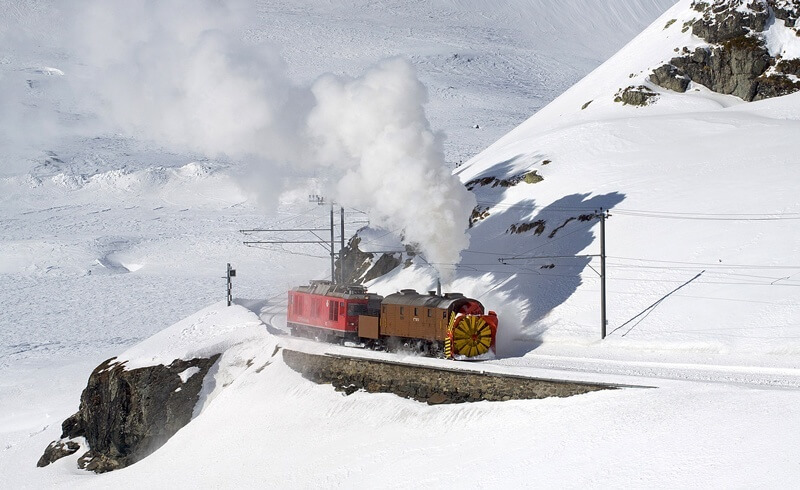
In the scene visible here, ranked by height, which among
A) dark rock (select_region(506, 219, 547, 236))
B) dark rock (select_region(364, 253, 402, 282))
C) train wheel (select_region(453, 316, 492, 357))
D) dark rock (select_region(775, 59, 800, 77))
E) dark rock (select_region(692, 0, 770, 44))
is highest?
dark rock (select_region(692, 0, 770, 44))

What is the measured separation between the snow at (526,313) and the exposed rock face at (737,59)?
70.1 inches

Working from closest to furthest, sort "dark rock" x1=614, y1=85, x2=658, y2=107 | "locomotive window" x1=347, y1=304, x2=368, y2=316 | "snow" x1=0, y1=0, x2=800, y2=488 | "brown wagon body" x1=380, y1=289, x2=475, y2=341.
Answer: "snow" x1=0, y1=0, x2=800, y2=488 → "brown wagon body" x1=380, y1=289, x2=475, y2=341 → "locomotive window" x1=347, y1=304, x2=368, y2=316 → "dark rock" x1=614, y1=85, x2=658, y2=107

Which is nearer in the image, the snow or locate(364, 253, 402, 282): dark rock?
the snow

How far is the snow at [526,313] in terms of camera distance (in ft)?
85.4

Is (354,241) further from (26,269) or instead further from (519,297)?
(26,269)

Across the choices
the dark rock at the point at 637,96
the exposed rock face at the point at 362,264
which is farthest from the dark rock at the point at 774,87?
the exposed rock face at the point at 362,264

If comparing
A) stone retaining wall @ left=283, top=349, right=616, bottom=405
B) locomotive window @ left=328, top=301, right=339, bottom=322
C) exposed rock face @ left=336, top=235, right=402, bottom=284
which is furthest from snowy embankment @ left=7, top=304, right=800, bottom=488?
exposed rock face @ left=336, top=235, right=402, bottom=284

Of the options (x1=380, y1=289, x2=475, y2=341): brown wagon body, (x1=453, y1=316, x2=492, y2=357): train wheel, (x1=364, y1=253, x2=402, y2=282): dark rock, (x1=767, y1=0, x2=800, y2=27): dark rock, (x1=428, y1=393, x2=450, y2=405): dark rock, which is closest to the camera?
(x1=428, y1=393, x2=450, y2=405): dark rock

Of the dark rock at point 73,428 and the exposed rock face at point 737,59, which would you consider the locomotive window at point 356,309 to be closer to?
the dark rock at point 73,428

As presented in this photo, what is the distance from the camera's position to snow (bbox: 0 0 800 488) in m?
26.0

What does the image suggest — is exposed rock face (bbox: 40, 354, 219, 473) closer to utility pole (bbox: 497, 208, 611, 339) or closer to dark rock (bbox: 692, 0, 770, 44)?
utility pole (bbox: 497, 208, 611, 339)

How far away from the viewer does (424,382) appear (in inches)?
1325

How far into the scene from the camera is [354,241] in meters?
75.4

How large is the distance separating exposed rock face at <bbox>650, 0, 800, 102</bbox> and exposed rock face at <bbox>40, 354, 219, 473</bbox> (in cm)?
5159
